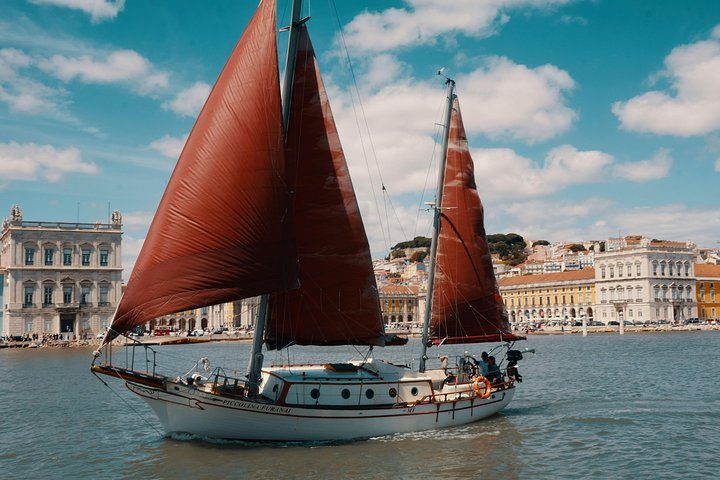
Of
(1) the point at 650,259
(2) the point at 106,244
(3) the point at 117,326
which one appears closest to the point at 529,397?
(3) the point at 117,326

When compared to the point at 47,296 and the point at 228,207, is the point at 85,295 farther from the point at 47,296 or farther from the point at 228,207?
the point at 228,207

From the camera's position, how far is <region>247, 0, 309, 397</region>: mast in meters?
18.0

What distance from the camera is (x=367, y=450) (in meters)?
17.9

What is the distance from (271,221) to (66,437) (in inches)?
398

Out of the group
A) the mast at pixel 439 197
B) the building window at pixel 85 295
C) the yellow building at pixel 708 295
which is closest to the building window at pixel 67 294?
the building window at pixel 85 295

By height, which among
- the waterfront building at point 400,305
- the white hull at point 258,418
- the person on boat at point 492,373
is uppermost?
the waterfront building at point 400,305

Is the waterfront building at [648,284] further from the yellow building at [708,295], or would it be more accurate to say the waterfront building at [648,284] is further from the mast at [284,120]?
the mast at [284,120]

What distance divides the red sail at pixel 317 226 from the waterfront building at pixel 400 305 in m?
123

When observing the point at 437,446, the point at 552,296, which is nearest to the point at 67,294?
the point at 437,446

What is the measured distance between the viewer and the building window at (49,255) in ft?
267

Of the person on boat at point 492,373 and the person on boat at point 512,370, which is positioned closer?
the person on boat at point 492,373

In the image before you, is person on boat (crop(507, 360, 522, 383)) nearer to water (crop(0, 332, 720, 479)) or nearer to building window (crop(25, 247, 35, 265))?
water (crop(0, 332, 720, 479))

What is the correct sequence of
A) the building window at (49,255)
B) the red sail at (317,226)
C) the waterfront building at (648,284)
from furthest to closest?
1. the waterfront building at (648,284)
2. the building window at (49,255)
3. the red sail at (317,226)

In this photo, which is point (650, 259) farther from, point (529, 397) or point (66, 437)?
point (66, 437)
